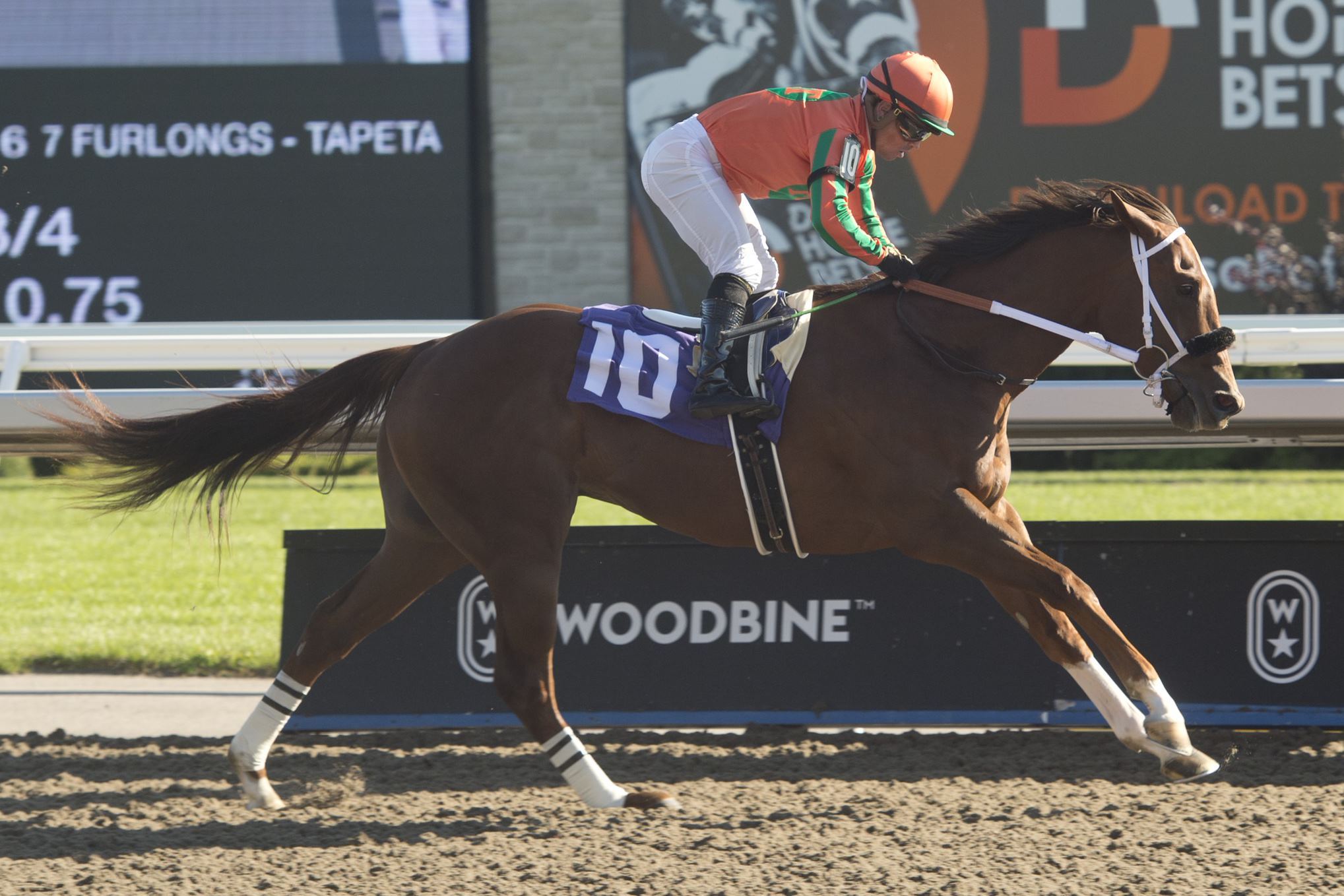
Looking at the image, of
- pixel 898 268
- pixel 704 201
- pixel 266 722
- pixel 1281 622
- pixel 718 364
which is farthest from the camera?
pixel 1281 622

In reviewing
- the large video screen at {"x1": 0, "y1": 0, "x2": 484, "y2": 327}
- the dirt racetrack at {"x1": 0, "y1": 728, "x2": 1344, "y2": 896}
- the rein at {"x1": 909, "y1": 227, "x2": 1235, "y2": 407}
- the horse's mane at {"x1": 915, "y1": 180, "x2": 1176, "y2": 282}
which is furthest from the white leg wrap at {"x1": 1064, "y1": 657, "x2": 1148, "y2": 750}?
the large video screen at {"x1": 0, "y1": 0, "x2": 484, "y2": 327}

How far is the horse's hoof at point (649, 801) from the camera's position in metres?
4.12

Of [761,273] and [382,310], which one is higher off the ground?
[382,310]

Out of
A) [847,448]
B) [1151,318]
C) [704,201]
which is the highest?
[704,201]

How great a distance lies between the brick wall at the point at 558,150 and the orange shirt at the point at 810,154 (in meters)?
5.78

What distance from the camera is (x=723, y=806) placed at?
4223 millimetres

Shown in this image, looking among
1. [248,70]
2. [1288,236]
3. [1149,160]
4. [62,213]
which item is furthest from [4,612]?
[1288,236]

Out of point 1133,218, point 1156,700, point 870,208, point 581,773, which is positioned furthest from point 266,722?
point 1133,218

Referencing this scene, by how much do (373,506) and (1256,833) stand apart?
8.42 metres

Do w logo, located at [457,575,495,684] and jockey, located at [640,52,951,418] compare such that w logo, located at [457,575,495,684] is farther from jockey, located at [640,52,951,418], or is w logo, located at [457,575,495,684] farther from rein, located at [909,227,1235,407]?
rein, located at [909,227,1235,407]

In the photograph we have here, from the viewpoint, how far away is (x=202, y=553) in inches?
387

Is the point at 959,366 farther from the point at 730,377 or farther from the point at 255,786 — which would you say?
the point at 255,786

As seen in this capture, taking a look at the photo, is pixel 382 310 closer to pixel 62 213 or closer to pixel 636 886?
pixel 62 213

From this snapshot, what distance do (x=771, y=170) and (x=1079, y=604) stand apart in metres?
1.49
